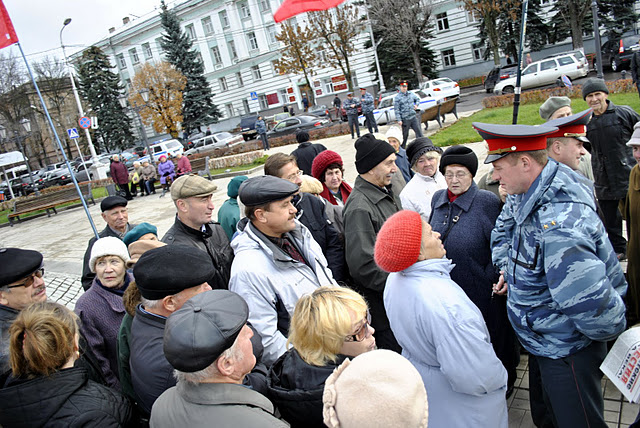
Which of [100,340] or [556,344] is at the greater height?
[100,340]

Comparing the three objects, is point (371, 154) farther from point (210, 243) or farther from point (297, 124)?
point (297, 124)

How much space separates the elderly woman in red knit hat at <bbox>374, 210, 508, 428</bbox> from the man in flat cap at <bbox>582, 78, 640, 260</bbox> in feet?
13.0

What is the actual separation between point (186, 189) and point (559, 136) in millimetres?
3179

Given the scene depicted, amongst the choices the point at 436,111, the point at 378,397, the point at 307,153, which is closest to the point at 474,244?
the point at 378,397

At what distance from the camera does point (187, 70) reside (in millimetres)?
44750

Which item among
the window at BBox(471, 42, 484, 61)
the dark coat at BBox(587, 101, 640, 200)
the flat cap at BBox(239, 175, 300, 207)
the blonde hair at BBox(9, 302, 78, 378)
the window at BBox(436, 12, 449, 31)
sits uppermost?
the window at BBox(436, 12, 449, 31)

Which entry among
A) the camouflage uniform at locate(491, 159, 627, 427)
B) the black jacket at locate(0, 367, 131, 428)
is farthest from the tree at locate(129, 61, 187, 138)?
the camouflage uniform at locate(491, 159, 627, 427)

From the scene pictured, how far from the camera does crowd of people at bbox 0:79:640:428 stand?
5.78 feet

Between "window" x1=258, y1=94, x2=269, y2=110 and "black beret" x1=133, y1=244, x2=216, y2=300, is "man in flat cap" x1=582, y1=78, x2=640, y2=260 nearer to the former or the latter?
"black beret" x1=133, y1=244, x2=216, y2=300

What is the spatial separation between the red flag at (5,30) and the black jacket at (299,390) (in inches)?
357

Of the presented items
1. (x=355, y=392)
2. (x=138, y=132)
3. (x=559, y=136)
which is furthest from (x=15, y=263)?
(x=138, y=132)

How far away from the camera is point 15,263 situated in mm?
3021

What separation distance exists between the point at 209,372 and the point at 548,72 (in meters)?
27.6

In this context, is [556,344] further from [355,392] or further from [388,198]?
[388,198]
